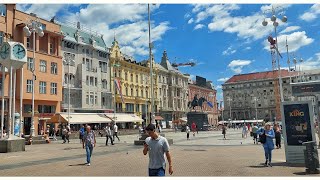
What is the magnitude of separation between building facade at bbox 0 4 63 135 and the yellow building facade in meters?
14.4

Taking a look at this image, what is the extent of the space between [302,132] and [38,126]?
4040 cm

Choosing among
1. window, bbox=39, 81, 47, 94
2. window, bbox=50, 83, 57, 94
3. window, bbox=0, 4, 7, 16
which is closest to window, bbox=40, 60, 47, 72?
window, bbox=39, 81, 47, 94

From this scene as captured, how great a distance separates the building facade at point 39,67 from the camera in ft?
142

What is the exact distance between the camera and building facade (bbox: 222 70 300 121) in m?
142

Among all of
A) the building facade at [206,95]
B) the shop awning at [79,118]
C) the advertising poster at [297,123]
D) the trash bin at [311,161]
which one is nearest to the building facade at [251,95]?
the building facade at [206,95]

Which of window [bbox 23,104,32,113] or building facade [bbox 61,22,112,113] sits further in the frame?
building facade [bbox 61,22,112,113]

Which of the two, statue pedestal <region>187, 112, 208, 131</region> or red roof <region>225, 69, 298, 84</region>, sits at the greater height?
red roof <region>225, 69, 298, 84</region>

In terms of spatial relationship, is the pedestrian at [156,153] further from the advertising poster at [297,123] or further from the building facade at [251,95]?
the building facade at [251,95]

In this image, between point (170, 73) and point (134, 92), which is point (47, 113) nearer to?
point (134, 92)

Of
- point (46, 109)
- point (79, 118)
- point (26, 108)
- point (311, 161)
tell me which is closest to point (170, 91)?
point (79, 118)

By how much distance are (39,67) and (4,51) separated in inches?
1066

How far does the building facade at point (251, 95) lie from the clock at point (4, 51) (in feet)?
406

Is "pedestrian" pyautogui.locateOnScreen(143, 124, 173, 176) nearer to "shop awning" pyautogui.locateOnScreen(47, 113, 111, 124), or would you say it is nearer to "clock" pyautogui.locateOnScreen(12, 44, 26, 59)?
"clock" pyautogui.locateOnScreen(12, 44, 26, 59)

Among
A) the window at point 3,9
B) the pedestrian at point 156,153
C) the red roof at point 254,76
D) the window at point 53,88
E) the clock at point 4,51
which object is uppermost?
the red roof at point 254,76
